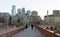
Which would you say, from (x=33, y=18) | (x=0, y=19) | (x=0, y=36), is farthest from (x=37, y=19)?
(x=0, y=36)

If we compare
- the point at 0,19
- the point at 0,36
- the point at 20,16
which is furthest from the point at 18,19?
the point at 0,36

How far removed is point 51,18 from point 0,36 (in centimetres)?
16510

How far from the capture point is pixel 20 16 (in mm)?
175625

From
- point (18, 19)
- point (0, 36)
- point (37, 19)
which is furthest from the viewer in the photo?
point (37, 19)

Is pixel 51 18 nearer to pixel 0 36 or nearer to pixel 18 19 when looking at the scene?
pixel 18 19

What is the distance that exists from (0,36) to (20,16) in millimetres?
159907

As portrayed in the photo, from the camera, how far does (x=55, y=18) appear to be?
177625 mm

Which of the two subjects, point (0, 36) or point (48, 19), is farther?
point (48, 19)

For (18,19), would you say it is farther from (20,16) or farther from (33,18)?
(33,18)

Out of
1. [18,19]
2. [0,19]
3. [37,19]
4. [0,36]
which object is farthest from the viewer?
[37,19]

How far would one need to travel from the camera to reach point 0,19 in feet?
490

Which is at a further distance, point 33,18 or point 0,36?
point 33,18

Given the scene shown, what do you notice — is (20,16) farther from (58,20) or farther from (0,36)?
(0,36)

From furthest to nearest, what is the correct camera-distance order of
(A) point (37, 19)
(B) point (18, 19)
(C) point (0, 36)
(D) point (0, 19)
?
(A) point (37, 19) < (B) point (18, 19) < (D) point (0, 19) < (C) point (0, 36)
